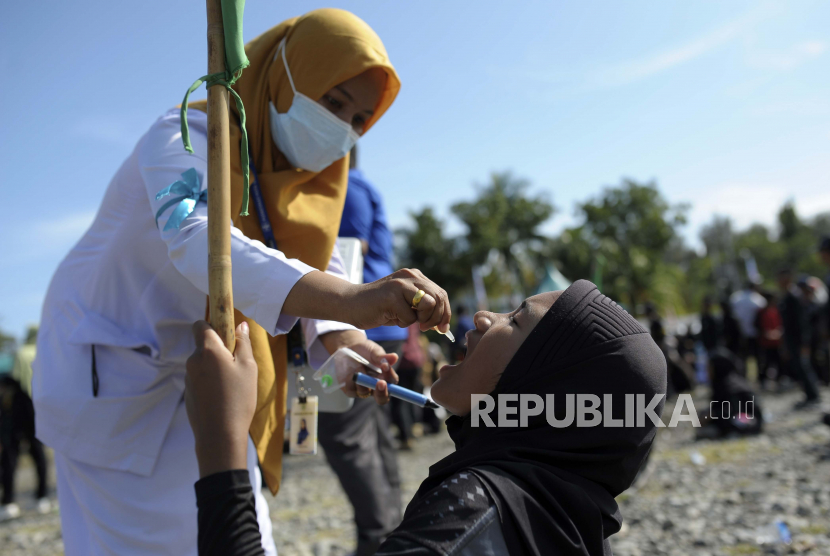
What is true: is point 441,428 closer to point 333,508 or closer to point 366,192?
point 333,508

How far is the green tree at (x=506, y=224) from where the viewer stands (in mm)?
43969

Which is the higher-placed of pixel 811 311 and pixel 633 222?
pixel 633 222

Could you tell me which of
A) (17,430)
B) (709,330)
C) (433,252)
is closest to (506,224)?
(433,252)

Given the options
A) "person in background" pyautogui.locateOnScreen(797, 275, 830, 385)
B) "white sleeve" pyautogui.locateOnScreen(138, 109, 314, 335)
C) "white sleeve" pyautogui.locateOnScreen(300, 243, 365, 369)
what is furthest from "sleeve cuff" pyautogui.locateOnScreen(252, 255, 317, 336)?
"person in background" pyautogui.locateOnScreen(797, 275, 830, 385)

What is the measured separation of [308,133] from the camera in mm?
2145

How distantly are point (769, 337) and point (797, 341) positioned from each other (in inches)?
103

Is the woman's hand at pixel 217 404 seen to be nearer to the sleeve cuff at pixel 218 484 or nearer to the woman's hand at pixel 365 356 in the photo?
the sleeve cuff at pixel 218 484

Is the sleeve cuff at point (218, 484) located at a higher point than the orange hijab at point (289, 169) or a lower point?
lower

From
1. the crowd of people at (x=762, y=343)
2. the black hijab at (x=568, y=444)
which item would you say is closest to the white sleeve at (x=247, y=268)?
the black hijab at (x=568, y=444)

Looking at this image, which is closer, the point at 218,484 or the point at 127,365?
the point at 218,484

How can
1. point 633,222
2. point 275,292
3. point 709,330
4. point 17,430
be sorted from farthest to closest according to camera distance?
point 633,222
point 709,330
point 17,430
point 275,292

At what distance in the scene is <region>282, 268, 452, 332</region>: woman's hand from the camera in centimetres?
138

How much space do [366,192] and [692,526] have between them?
3.43 meters

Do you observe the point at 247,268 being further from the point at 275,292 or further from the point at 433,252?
the point at 433,252
